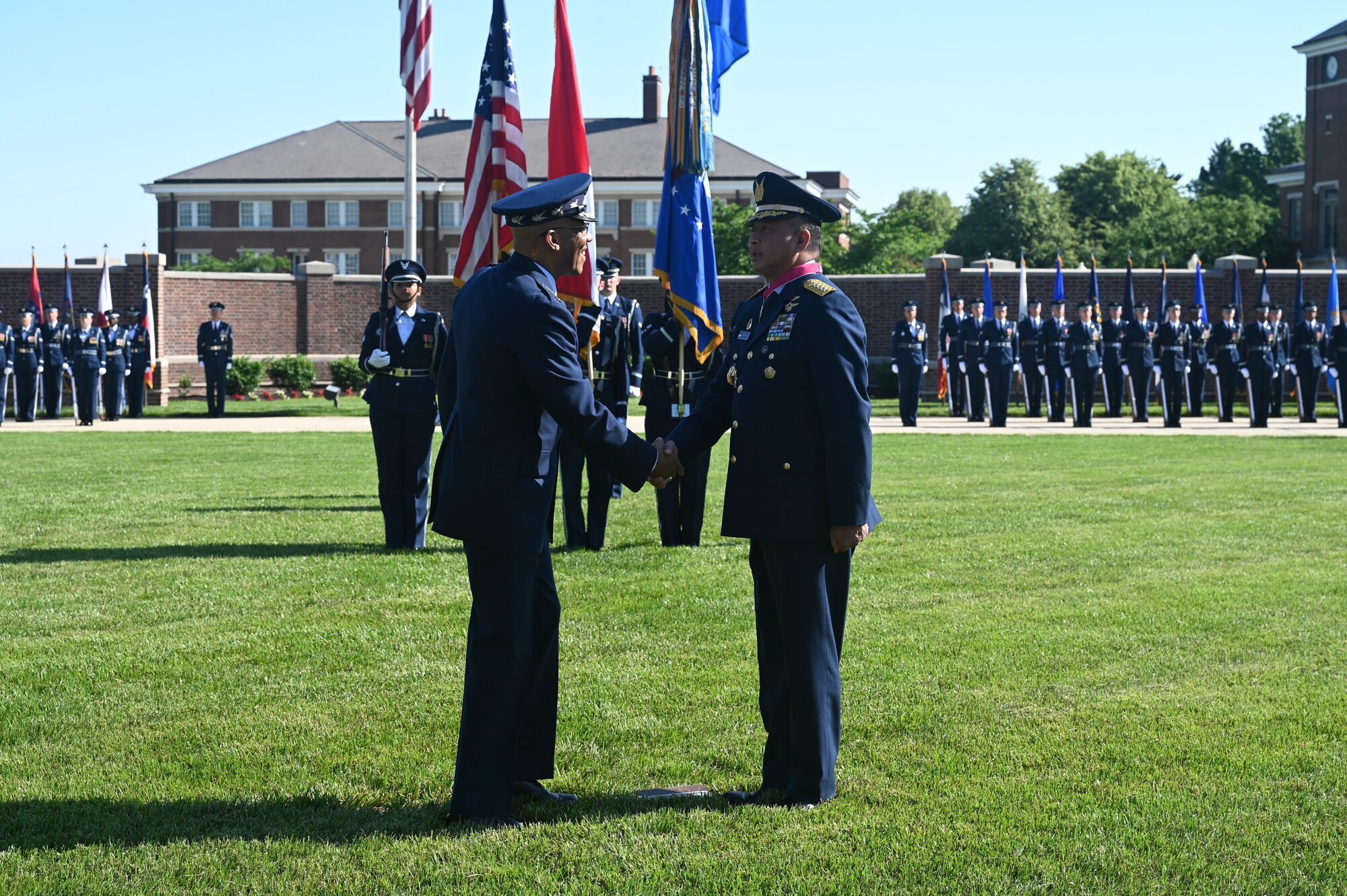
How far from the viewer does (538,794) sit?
498 cm

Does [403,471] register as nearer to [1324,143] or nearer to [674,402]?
[674,402]

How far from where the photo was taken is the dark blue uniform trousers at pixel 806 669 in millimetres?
4828

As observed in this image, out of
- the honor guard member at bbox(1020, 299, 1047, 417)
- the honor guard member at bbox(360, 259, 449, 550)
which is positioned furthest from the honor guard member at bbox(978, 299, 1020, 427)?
the honor guard member at bbox(360, 259, 449, 550)

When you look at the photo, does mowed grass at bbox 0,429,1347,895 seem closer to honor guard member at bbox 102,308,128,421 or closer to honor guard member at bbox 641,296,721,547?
honor guard member at bbox 641,296,721,547

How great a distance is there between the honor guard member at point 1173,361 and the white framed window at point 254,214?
Result: 5121cm

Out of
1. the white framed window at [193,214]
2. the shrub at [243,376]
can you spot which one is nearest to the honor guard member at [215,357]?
the shrub at [243,376]

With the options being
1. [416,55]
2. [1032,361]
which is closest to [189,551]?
[416,55]

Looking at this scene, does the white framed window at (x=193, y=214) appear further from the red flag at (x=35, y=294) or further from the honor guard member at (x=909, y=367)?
the honor guard member at (x=909, y=367)

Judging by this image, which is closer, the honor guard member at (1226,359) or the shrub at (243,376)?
the honor guard member at (1226,359)

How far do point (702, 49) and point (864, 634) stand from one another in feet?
16.8

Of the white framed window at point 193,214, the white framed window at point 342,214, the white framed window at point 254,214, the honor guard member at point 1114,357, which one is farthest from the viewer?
the white framed window at point 193,214

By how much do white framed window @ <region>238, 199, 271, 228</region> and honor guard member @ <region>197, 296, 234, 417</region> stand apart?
40649 millimetres

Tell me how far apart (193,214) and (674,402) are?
62996 mm

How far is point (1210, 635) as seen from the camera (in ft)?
24.0
